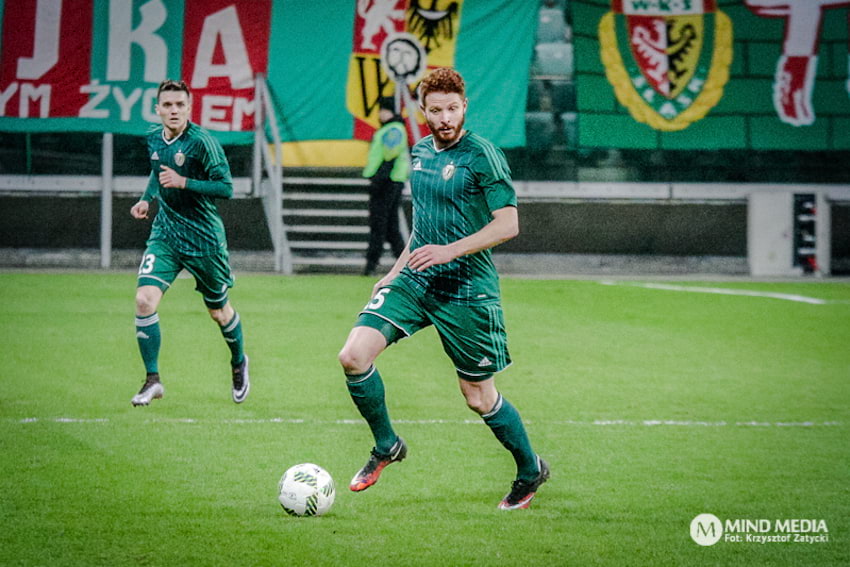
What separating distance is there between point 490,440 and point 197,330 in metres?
5.60

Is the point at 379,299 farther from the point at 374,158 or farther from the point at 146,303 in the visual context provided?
the point at 374,158

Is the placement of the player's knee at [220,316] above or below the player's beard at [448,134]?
below

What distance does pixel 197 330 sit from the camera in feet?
39.0

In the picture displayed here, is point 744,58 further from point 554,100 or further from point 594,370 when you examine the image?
point 594,370

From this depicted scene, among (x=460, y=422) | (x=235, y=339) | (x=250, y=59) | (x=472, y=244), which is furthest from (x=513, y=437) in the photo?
(x=250, y=59)

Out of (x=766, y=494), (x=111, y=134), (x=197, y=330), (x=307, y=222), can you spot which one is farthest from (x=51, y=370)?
(x=307, y=222)

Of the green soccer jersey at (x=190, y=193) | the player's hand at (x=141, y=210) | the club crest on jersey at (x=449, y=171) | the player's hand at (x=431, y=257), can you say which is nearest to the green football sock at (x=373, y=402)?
the player's hand at (x=431, y=257)

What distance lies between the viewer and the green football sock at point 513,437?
210 inches

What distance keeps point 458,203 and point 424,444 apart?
192 cm

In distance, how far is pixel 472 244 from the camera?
5.10 m

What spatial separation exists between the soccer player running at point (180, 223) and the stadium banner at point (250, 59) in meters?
10.6

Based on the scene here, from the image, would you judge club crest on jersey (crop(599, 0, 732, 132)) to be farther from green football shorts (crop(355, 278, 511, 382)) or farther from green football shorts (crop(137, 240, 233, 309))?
green football shorts (crop(355, 278, 511, 382))

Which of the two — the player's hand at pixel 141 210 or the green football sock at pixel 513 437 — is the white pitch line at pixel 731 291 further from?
the green football sock at pixel 513 437

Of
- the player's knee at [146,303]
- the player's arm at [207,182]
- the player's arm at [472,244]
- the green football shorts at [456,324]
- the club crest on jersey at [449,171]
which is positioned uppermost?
the club crest on jersey at [449,171]
